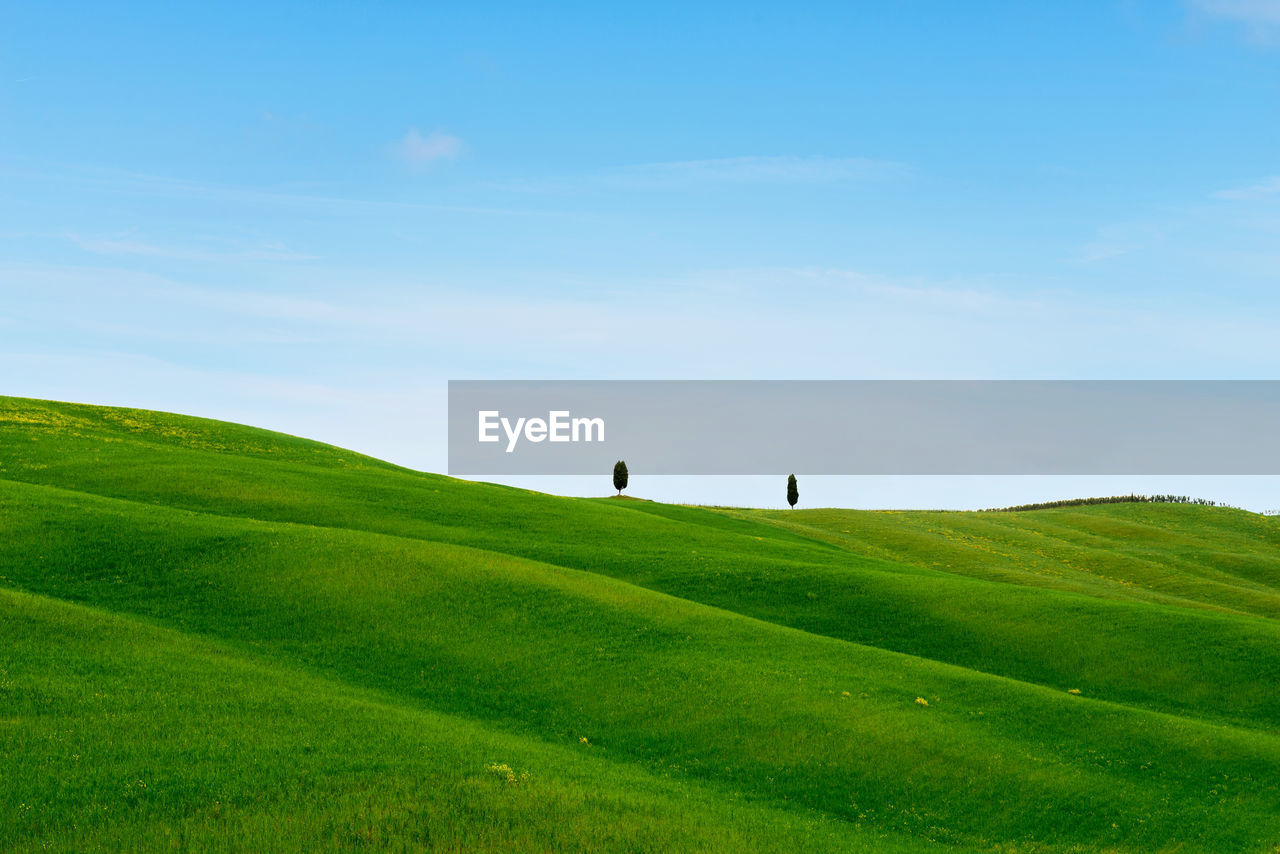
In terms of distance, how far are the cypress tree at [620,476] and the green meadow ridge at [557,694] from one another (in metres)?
58.8

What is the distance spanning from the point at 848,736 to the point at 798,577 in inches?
818

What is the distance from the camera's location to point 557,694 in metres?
29.3

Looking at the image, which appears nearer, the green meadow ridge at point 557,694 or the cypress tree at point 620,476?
the green meadow ridge at point 557,694

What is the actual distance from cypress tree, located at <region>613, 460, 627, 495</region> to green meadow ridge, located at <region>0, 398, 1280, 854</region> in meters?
58.8

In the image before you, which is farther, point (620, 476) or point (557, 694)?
point (620, 476)

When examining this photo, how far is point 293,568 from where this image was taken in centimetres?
3784

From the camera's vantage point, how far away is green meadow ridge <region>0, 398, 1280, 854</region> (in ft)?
63.0

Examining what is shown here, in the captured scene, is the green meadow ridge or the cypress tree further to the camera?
the cypress tree

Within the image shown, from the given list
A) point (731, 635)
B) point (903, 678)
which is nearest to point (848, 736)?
point (903, 678)

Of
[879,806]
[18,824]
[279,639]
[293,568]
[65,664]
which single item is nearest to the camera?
[18,824]

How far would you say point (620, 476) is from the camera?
115375mm

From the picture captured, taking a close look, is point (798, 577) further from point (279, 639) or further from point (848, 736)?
point (279, 639)

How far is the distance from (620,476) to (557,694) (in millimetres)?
86093

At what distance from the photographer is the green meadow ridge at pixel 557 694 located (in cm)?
1919
